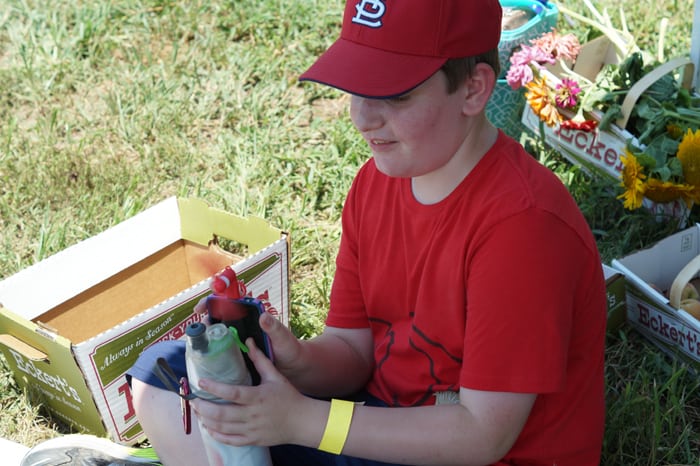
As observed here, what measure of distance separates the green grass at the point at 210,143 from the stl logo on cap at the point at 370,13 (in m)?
1.15

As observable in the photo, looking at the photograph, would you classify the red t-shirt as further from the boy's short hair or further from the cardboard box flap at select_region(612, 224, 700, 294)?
the cardboard box flap at select_region(612, 224, 700, 294)

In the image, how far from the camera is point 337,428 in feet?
4.55

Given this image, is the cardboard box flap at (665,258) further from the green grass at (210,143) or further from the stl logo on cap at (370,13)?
the stl logo on cap at (370,13)

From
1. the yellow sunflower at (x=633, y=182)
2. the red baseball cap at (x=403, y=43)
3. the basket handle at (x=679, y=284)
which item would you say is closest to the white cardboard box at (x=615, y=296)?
the basket handle at (x=679, y=284)

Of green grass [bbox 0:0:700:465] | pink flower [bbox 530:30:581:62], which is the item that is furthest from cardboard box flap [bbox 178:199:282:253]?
pink flower [bbox 530:30:581:62]

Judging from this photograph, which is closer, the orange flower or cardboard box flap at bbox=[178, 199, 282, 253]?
cardboard box flap at bbox=[178, 199, 282, 253]

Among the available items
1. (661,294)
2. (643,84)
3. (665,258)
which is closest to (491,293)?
(661,294)

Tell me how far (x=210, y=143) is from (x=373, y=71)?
2051mm

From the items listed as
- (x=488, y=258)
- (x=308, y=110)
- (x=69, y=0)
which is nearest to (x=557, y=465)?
(x=488, y=258)

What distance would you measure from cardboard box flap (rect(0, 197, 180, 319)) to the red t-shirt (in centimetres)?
85

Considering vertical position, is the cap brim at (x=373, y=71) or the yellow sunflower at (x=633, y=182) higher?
the cap brim at (x=373, y=71)

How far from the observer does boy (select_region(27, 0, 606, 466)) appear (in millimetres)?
1285

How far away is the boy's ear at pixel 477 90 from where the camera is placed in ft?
4.41

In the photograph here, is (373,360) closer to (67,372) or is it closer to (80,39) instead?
(67,372)
